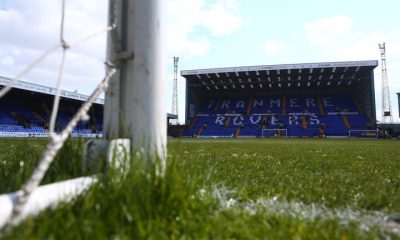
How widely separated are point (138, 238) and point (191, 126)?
4172 cm

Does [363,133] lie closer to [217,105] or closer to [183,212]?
[217,105]

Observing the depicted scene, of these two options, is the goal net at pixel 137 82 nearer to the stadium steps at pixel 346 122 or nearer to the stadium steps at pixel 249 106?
the stadium steps at pixel 346 122

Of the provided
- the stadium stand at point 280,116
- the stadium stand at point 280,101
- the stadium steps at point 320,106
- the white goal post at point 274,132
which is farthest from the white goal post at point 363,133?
the white goal post at point 274,132

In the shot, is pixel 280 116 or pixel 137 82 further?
pixel 280 116

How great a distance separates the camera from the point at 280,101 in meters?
44.7

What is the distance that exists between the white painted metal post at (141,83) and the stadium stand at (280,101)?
3404 cm

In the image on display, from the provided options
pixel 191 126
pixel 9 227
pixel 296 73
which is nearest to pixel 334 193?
pixel 9 227

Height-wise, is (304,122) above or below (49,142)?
above

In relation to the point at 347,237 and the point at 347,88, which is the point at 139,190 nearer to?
the point at 347,237

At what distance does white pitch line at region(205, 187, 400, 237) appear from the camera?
1478 millimetres

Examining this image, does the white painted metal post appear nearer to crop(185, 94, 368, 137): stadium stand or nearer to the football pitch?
the football pitch

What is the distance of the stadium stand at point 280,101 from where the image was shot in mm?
36625

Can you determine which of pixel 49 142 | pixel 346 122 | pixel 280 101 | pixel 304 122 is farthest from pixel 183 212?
pixel 280 101

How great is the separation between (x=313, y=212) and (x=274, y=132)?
130ft
